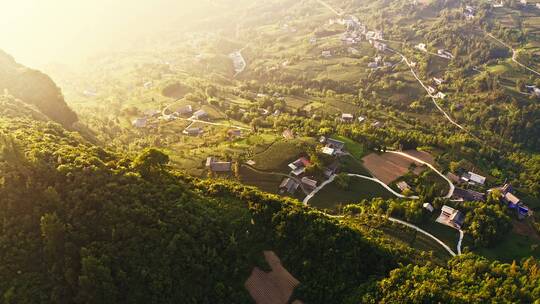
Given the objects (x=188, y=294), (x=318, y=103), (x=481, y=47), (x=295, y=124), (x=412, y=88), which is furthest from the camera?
(x=481, y=47)

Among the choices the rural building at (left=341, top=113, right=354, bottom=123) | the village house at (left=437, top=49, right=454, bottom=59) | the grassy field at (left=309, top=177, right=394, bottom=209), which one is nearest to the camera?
the grassy field at (left=309, top=177, right=394, bottom=209)

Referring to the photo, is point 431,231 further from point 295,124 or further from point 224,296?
point 295,124

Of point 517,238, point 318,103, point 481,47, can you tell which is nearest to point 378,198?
point 517,238

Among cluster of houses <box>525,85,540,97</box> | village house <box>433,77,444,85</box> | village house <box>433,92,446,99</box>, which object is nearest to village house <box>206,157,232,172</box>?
Result: village house <box>433,92,446,99</box>

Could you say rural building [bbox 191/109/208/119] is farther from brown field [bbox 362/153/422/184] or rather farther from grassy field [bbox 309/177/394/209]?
grassy field [bbox 309/177/394/209]

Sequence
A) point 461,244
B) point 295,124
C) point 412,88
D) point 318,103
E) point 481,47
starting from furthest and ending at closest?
point 481,47, point 412,88, point 318,103, point 295,124, point 461,244

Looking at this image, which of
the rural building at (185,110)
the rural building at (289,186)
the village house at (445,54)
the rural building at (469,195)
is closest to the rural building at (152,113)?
the rural building at (185,110)

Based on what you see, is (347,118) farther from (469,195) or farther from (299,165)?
(469,195)
